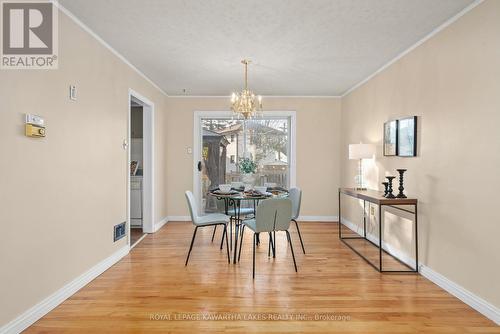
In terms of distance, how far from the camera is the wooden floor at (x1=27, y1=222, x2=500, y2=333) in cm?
218

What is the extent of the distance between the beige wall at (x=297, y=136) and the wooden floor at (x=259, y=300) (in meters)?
2.30

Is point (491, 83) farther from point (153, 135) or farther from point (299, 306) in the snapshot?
point (153, 135)

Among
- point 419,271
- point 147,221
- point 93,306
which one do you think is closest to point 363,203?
point 419,271

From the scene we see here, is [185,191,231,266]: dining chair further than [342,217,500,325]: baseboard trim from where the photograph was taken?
Yes

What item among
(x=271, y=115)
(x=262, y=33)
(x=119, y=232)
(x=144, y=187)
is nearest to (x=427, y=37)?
(x=262, y=33)

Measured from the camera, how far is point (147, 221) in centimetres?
494

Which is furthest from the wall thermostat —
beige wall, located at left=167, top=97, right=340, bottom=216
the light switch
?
beige wall, located at left=167, top=97, right=340, bottom=216

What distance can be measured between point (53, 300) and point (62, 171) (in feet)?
3.49

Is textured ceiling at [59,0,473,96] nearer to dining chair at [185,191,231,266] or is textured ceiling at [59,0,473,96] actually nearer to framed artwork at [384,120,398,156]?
framed artwork at [384,120,398,156]

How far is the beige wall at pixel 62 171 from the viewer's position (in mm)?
2023

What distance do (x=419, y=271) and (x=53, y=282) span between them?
353 centimetres

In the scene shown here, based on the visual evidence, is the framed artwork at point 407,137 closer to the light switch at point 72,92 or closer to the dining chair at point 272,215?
the dining chair at point 272,215

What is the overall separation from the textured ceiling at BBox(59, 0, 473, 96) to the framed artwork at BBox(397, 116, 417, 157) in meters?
0.85

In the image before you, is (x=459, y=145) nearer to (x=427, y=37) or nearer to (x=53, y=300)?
(x=427, y=37)
